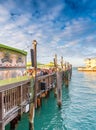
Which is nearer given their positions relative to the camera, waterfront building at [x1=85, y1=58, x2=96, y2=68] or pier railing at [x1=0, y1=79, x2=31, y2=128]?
pier railing at [x1=0, y1=79, x2=31, y2=128]

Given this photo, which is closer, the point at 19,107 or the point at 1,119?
the point at 1,119

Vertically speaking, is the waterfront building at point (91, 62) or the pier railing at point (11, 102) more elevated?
the waterfront building at point (91, 62)

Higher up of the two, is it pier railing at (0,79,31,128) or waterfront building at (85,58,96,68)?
waterfront building at (85,58,96,68)

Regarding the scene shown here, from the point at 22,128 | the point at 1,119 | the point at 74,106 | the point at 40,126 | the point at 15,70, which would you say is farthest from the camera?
the point at 74,106

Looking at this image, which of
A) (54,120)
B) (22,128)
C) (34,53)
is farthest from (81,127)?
(34,53)

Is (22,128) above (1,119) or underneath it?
underneath

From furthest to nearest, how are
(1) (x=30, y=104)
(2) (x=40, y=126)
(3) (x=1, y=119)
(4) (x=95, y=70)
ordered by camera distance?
(4) (x=95, y=70)
(2) (x=40, y=126)
(1) (x=30, y=104)
(3) (x=1, y=119)

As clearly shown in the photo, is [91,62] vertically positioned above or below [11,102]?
above

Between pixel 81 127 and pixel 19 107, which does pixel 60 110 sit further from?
pixel 19 107

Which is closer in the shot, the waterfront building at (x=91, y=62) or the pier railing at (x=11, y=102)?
the pier railing at (x=11, y=102)

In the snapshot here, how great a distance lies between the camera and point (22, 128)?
573 inches

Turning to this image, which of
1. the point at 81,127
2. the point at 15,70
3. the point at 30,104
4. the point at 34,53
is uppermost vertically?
the point at 34,53

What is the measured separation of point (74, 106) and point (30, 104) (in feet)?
35.5

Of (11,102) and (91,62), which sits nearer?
(11,102)
